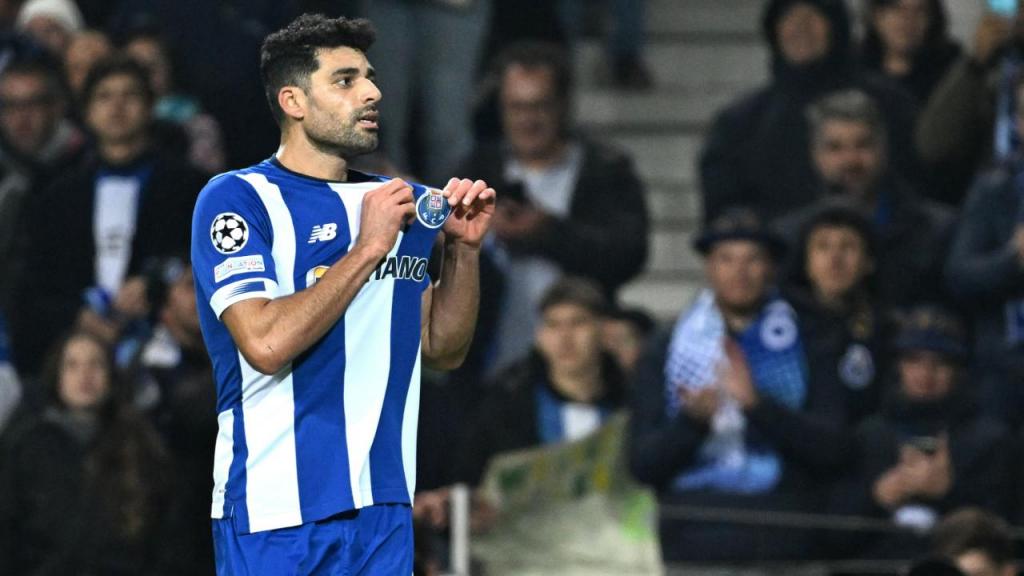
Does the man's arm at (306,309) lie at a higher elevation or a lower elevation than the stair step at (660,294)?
higher

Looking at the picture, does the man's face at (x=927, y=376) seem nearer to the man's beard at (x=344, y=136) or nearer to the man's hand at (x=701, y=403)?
the man's hand at (x=701, y=403)

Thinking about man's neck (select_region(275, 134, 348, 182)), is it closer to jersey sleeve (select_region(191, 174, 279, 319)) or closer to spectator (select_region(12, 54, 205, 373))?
jersey sleeve (select_region(191, 174, 279, 319))

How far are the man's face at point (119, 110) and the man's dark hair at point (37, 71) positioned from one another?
68 centimetres

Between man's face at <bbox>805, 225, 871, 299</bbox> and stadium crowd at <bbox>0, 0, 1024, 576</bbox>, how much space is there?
0.01 meters

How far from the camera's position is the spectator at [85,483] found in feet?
28.5

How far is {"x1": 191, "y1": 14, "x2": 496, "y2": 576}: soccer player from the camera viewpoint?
461cm

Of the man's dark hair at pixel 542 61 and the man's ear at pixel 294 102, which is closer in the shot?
the man's ear at pixel 294 102

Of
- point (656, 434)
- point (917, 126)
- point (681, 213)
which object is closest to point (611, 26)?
point (681, 213)

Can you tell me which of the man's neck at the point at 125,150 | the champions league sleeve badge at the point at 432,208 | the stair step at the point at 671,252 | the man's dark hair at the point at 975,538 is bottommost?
the man's dark hair at the point at 975,538

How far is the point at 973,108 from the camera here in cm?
1003

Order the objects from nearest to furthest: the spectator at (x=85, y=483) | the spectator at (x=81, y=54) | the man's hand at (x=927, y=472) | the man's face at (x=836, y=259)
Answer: the man's hand at (x=927, y=472), the spectator at (x=85, y=483), the man's face at (x=836, y=259), the spectator at (x=81, y=54)

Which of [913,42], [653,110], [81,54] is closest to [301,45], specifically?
[81,54]

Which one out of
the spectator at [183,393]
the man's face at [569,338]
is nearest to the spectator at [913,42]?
the man's face at [569,338]

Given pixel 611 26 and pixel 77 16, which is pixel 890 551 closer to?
pixel 611 26
